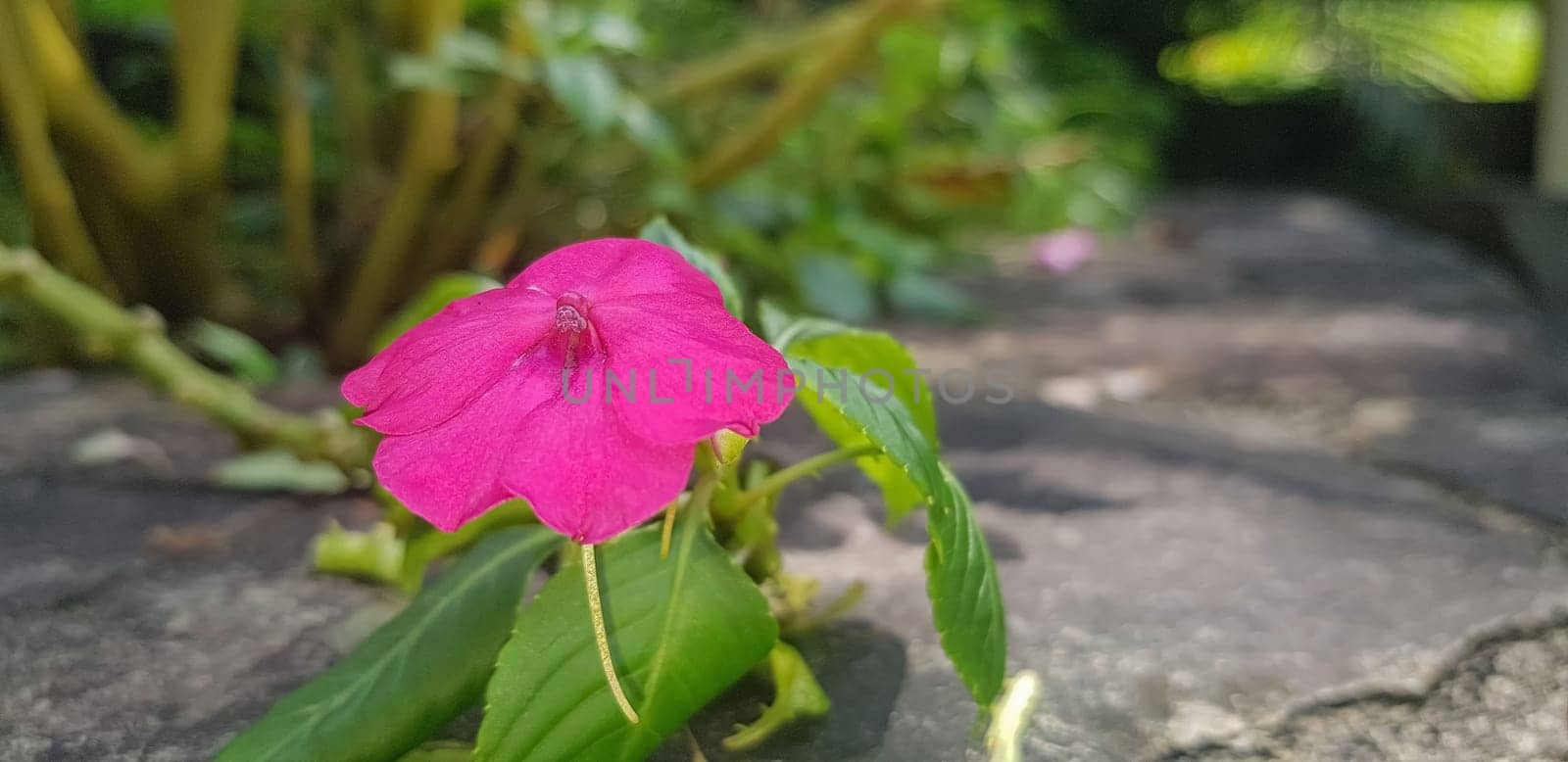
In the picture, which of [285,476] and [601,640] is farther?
[285,476]

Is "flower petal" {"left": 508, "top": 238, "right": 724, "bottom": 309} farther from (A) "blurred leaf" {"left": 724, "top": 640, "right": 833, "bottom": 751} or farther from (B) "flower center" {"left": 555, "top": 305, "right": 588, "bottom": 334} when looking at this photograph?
(A) "blurred leaf" {"left": 724, "top": 640, "right": 833, "bottom": 751}

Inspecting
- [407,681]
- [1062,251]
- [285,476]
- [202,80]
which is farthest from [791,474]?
[1062,251]

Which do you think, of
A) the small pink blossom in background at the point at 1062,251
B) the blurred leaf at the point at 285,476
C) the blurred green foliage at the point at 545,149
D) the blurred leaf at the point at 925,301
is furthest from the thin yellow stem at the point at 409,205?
the small pink blossom in background at the point at 1062,251

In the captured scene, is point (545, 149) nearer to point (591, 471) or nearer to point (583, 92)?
point (583, 92)

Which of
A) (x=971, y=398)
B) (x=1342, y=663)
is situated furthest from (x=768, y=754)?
(x=971, y=398)

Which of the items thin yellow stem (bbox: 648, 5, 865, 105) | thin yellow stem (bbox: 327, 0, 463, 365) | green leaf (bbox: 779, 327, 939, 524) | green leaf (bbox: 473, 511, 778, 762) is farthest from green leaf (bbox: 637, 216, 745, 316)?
thin yellow stem (bbox: 648, 5, 865, 105)

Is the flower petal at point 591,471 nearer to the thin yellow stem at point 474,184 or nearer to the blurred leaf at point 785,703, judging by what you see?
the blurred leaf at point 785,703

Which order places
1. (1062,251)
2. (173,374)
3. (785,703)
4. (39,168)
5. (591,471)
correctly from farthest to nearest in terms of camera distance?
(1062,251) < (39,168) < (173,374) < (785,703) < (591,471)

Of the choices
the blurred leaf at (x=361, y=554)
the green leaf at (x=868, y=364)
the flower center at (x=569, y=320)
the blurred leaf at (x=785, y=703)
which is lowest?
the blurred leaf at (x=361, y=554)

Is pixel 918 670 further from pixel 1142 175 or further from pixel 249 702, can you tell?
pixel 1142 175
